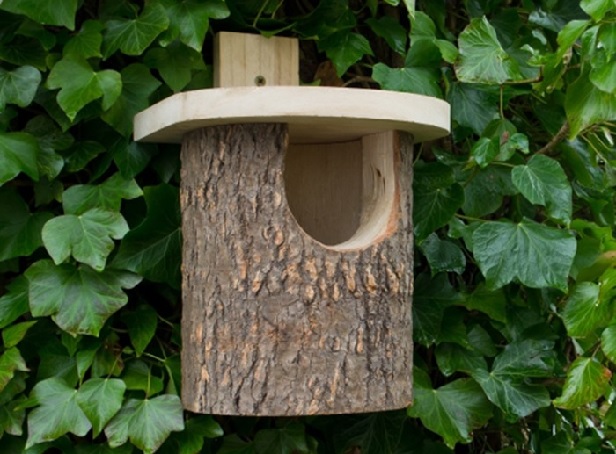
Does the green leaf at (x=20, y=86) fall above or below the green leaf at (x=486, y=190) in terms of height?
above

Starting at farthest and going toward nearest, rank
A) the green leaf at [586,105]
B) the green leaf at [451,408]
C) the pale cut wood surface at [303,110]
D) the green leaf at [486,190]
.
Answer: the green leaf at [486,190]
the green leaf at [451,408]
the green leaf at [586,105]
the pale cut wood surface at [303,110]

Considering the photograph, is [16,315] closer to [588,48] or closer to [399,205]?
[399,205]

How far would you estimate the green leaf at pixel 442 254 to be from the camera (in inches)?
73.0

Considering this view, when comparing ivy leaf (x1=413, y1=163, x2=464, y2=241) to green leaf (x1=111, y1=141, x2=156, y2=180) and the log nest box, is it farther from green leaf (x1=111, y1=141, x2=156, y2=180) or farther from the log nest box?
green leaf (x1=111, y1=141, x2=156, y2=180)

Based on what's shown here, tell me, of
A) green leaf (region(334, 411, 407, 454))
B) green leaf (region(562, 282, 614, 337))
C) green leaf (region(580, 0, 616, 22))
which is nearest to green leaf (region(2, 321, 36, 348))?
green leaf (region(334, 411, 407, 454))

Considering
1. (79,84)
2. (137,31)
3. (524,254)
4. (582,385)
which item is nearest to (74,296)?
(79,84)

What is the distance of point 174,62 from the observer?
5.69 feet

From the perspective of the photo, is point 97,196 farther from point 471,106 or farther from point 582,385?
point 582,385

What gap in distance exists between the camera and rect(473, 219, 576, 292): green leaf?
1713 mm

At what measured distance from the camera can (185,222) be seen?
5.32 feet

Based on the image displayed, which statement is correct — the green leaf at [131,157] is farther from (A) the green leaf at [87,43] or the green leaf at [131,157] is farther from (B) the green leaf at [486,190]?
(B) the green leaf at [486,190]

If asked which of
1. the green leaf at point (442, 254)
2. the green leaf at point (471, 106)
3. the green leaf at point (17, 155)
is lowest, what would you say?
the green leaf at point (442, 254)

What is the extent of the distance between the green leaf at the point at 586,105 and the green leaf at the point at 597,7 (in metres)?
0.14

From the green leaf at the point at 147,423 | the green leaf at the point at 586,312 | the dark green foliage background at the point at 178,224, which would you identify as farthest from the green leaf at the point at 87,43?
the green leaf at the point at 586,312
